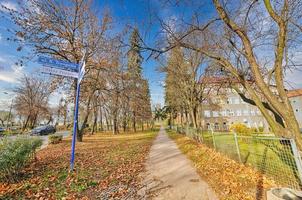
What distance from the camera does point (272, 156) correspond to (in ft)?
16.9

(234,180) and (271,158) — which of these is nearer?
(234,180)

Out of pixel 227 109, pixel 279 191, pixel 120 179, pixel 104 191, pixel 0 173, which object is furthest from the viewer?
pixel 227 109

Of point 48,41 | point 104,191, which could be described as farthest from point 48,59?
point 48,41

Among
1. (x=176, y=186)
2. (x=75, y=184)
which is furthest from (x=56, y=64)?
(x=176, y=186)

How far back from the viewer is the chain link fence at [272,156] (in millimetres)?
3836

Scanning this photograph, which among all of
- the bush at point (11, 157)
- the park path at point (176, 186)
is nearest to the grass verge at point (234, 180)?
the park path at point (176, 186)

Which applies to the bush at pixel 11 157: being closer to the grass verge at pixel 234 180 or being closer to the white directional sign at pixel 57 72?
the white directional sign at pixel 57 72

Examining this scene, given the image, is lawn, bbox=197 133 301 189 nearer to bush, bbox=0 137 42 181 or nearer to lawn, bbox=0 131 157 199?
lawn, bbox=0 131 157 199

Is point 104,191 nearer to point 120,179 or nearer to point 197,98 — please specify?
point 120,179

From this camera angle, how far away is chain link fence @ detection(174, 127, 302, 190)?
151 inches

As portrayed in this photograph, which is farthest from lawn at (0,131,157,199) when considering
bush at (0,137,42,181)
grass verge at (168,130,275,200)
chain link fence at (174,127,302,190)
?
chain link fence at (174,127,302,190)

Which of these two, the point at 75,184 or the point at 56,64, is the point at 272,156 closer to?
the point at 75,184

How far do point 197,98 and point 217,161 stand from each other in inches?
388

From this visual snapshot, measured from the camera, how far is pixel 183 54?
14.9 m
